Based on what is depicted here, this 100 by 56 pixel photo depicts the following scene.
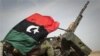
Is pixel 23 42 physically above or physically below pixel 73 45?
below

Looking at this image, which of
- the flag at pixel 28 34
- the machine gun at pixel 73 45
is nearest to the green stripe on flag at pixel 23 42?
the flag at pixel 28 34

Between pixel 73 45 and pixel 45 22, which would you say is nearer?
pixel 45 22

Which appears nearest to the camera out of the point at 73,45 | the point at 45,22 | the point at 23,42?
the point at 23,42

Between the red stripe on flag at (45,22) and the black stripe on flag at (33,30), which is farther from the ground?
the red stripe on flag at (45,22)

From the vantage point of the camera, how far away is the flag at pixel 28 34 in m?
4.96

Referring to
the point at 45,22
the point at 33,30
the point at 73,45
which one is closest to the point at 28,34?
the point at 33,30

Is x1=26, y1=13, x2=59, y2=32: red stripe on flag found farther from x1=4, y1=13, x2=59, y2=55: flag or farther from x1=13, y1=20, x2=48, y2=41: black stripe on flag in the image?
x1=13, y1=20, x2=48, y2=41: black stripe on flag

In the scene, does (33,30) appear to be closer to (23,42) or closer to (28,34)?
(28,34)

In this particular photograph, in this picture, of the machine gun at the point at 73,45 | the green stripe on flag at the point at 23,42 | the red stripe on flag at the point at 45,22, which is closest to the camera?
the green stripe on flag at the point at 23,42

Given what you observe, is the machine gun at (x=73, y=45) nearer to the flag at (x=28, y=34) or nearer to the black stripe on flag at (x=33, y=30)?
the flag at (x=28, y=34)

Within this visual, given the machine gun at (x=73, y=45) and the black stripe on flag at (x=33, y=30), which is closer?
the black stripe on flag at (x=33, y=30)

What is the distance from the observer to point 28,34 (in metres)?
5.05

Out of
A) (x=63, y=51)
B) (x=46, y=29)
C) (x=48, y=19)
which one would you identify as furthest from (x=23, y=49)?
(x=63, y=51)

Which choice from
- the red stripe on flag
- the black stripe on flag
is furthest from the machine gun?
the black stripe on flag
